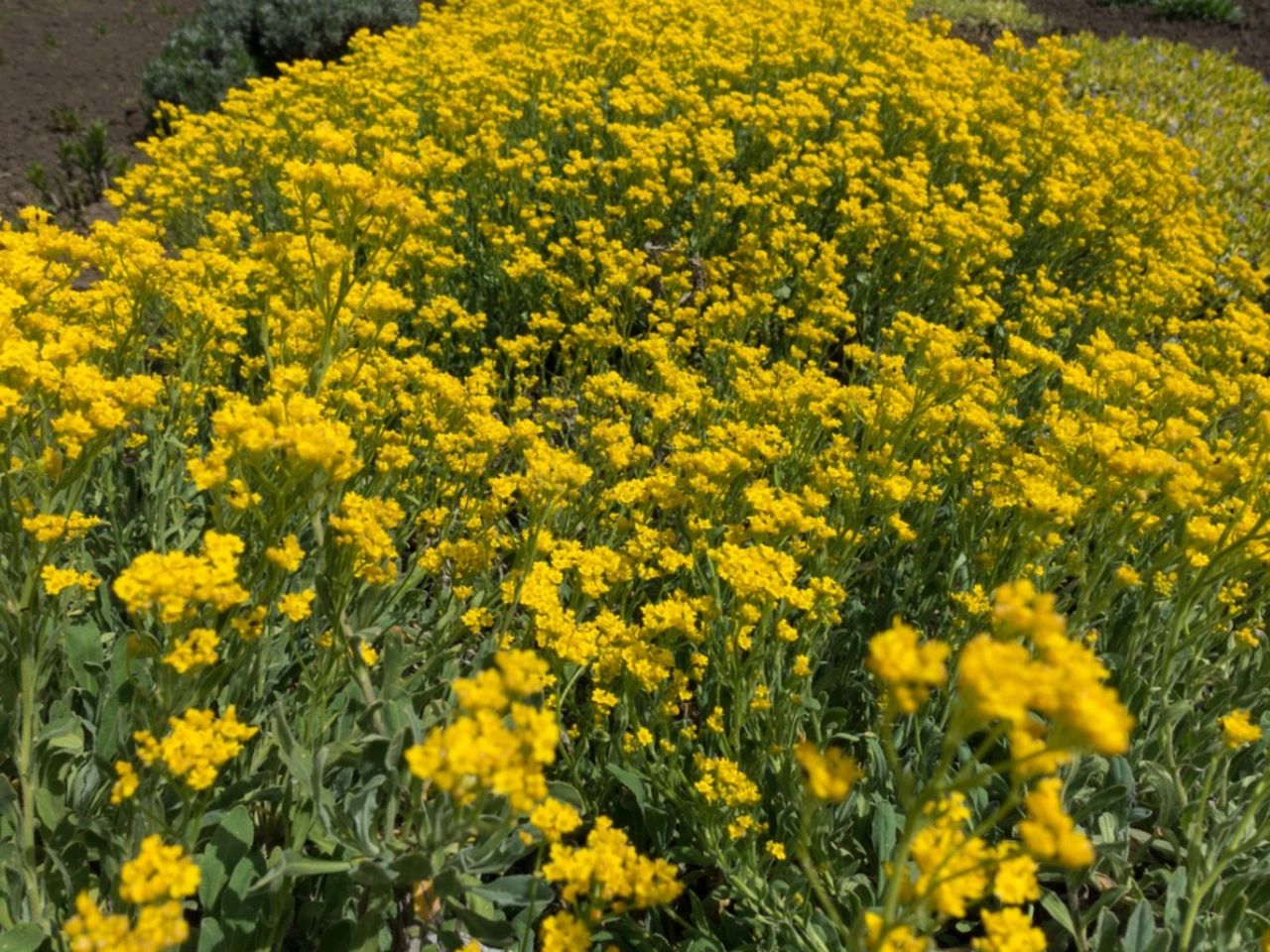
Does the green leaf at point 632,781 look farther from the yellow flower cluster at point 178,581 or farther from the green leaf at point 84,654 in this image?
the green leaf at point 84,654

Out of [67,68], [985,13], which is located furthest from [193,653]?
[985,13]

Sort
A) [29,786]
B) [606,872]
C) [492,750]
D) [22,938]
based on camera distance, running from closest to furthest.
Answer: [492,750]
[606,872]
[22,938]
[29,786]

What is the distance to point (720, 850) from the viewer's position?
2.05 m

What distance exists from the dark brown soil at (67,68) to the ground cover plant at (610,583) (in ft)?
11.8

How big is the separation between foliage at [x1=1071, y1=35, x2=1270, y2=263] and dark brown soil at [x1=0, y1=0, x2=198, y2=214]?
25.2 ft

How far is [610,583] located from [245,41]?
8.28 metres

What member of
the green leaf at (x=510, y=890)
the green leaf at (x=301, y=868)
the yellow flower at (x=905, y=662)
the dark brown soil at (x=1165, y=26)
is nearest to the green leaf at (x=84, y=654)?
the green leaf at (x=301, y=868)

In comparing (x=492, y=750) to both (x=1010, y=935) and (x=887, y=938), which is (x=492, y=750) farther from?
(x=1010, y=935)

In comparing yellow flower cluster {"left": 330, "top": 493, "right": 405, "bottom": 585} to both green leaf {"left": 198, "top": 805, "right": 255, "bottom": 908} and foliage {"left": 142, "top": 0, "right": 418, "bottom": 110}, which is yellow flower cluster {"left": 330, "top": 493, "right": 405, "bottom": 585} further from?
foliage {"left": 142, "top": 0, "right": 418, "bottom": 110}

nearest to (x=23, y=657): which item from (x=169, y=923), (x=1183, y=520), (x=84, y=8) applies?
(x=169, y=923)

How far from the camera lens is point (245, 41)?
879cm

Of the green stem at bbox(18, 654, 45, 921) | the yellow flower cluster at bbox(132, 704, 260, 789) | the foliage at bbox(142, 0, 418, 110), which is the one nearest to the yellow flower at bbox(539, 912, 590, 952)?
the yellow flower cluster at bbox(132, 704, 260, 789)

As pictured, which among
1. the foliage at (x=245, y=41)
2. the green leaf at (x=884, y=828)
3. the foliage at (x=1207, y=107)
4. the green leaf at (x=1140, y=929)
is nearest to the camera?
the green leaf at (x=1140, y=929)

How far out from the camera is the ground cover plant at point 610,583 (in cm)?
146
